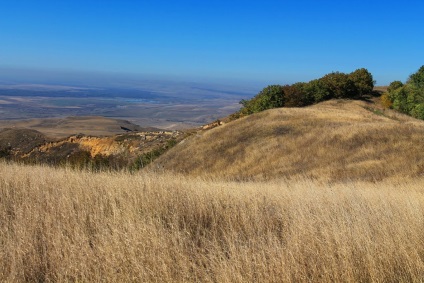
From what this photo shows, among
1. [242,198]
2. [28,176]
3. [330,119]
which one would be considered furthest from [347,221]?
[330,119]

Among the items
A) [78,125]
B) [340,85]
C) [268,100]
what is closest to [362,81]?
[340,85]

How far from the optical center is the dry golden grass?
13.3 feet

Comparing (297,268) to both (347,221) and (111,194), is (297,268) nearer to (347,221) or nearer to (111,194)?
(347,221)

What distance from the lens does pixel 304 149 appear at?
87.8ft

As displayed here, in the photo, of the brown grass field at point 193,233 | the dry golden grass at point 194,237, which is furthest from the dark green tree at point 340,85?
the dry golden grass at point 194,237

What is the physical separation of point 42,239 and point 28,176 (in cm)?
369

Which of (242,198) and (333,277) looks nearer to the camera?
(333,277)

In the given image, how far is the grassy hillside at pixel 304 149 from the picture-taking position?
19.3 meters

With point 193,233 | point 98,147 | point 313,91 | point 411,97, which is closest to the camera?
point 193,233

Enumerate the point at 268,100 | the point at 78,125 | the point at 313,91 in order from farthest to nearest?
the point at 78,125
the point at 313,91
the point at 268,100

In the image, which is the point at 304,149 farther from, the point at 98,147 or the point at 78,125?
the point at 78,125

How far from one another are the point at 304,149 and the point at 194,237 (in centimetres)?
2250

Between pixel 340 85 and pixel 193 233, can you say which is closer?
pixel 193 233

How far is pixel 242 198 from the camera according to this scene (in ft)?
23.6
